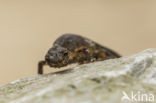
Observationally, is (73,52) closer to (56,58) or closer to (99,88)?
(56,58)

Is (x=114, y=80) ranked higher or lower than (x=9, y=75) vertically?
higher

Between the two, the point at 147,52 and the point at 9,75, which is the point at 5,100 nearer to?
the point at 147,52

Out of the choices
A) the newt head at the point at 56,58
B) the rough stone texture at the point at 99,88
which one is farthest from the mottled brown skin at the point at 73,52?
the rough stone texture at the point at 99,88

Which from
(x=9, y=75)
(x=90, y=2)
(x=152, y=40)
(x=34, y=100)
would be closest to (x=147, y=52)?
(x=34, y=100)

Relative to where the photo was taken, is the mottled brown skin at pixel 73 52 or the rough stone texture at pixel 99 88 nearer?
the rough stone texture at pixel 99 88

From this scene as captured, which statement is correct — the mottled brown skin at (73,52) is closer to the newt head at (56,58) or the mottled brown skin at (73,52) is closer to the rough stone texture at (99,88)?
the newt head at (56,58)

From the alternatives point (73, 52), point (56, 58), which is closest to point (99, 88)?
point (56, 58)

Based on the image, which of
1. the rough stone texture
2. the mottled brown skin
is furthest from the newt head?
the rough stone texture

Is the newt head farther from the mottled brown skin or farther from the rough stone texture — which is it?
the rough stone texture
